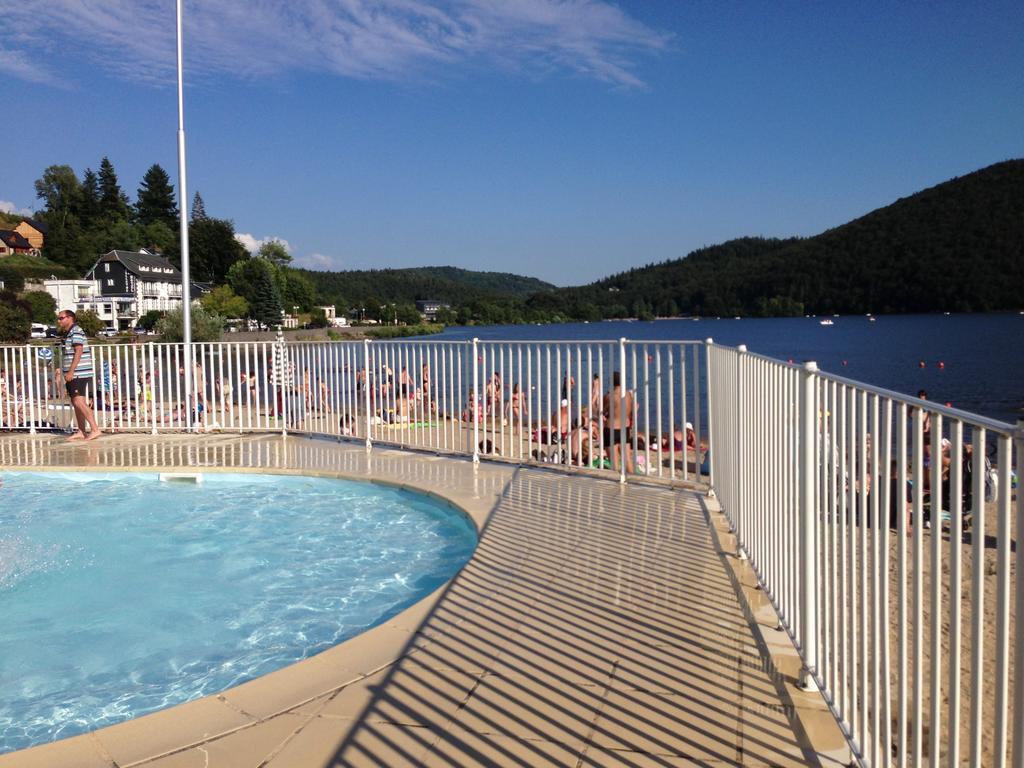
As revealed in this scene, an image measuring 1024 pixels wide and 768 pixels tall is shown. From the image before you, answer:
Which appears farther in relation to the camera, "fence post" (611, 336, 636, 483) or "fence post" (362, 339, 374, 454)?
"fence post" (362, 339, 374, 454)

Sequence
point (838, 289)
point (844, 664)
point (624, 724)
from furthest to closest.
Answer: point (838, 289)
point (624, 724)
point (844, 664)

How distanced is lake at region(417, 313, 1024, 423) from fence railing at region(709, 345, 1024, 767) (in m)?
11.9

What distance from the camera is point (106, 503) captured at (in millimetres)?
7637

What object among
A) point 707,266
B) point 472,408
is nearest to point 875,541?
point 472,408

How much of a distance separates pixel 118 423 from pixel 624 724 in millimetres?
11251

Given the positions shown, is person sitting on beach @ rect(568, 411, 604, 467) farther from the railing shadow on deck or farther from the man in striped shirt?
the man in striped shirt

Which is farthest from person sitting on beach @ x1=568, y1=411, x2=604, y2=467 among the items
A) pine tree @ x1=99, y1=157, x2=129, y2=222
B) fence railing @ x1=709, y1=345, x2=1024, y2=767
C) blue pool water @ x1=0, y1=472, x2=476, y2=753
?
pine tree @ x1=99, y1=157, x2=129, y2=222

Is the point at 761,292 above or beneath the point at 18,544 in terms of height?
above

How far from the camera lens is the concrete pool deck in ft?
8.71

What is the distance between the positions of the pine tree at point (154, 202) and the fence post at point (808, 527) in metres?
120

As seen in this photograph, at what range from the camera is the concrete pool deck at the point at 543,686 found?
8.71ft

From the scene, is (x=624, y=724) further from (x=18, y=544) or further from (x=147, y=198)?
(x=147, y=198)

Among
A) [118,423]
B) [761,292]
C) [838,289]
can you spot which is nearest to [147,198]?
[761,292]

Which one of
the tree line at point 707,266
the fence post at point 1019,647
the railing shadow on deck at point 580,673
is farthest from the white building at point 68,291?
the fence post at point 1019,647
